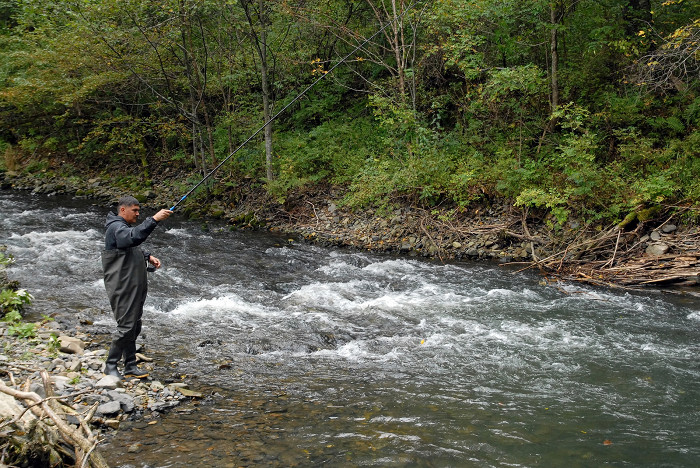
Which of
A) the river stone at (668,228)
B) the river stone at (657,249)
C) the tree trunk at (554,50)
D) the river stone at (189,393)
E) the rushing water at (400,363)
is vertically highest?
the tree trunk at (554,50)

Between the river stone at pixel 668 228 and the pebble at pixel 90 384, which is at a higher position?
the river stone at pixel 668 228

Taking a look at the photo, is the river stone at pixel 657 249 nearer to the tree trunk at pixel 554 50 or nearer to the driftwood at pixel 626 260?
the driftwood at pixel 626 260

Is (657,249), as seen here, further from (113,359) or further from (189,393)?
(113,359)

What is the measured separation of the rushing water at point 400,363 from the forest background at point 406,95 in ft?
9.73

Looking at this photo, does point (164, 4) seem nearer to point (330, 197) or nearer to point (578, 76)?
point (330, 197)

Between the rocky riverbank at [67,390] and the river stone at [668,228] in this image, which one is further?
the river stone at [668,228]

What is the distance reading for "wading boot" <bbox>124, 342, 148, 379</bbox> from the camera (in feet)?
17.0

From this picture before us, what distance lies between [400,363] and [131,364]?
2983 millimetres

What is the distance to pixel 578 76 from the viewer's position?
42.1 ft

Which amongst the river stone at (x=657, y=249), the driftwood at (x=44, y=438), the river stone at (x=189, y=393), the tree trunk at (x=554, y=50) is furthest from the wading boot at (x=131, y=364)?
the tree trunk at (x=554, y=50)

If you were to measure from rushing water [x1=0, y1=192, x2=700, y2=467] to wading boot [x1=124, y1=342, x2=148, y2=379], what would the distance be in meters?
0.30

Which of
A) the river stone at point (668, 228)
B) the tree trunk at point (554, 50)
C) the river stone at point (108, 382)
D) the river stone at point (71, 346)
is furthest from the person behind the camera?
the tree trunk at point (554, 50)

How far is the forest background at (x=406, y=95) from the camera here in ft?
35.4

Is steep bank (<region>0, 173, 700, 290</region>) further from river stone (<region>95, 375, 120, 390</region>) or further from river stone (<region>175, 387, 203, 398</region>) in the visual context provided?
river stone (<region>95, 375, 120, 390</region>)
